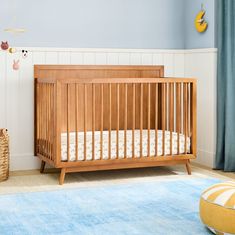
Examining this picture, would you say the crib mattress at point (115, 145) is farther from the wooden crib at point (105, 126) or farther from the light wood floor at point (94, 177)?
the light wood floor at point (94, 177)

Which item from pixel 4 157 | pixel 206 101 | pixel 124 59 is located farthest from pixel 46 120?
pixel 206 101

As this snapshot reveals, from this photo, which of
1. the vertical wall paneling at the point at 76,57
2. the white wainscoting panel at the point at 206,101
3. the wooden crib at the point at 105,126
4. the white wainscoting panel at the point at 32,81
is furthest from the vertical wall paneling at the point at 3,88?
the white wainscoting panel at the point at 206,101

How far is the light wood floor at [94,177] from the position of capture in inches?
147

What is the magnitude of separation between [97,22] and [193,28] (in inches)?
A: 37.3

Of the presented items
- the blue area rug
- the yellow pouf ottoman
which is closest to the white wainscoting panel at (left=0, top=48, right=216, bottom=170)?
the blue area rug

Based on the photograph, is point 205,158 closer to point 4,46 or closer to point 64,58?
point 64,58

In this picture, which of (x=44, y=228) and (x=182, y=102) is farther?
(x=182, y=102)

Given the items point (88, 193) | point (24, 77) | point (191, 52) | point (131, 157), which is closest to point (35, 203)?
point (88, 193)

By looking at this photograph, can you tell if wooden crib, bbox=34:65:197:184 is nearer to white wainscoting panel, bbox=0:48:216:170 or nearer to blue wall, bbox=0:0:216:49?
white wainscoting panel, bbox=0:48:216:170

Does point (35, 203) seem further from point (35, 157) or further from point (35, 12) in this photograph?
point (35, 12)

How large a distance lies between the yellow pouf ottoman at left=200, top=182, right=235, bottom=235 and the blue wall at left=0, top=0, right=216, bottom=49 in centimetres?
223

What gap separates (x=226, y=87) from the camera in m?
4.34

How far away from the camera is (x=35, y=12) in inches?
171

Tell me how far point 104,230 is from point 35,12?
2375 millimetres
